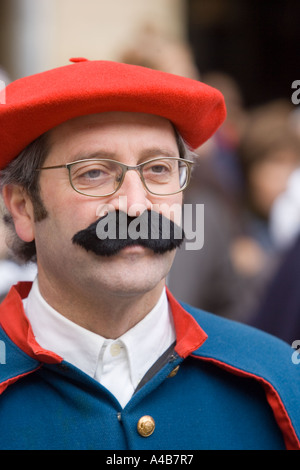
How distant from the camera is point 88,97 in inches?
87.2

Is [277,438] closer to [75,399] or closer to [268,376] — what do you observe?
[268,376]

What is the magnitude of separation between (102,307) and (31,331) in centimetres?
23

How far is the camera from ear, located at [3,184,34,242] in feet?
8.17

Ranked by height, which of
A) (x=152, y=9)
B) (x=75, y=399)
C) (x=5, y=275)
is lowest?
(x=75, y=399)

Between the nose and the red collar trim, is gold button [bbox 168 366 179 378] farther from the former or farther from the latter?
the nose

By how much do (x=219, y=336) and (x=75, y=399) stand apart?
56cm

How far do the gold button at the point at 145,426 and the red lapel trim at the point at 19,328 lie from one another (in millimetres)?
300

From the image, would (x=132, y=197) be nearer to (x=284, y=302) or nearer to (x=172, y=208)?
(x=172, y=208)

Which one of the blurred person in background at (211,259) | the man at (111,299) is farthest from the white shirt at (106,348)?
the blurred person in background at (211,259)

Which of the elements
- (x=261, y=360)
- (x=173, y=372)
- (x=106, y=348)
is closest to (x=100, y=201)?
(x=106, y=348)

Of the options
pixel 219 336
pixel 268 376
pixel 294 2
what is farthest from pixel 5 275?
pixel 294 2

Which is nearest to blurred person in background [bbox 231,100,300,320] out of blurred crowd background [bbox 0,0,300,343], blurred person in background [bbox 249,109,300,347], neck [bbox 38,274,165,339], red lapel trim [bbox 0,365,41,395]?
blurred crowd background [bbox 0,0,300,343]

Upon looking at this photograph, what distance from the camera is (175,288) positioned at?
394cm

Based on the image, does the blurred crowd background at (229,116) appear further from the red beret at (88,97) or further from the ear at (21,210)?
the red beret at (88,97)
